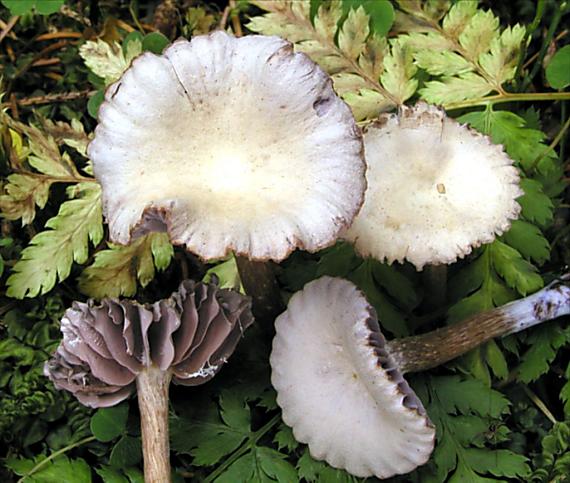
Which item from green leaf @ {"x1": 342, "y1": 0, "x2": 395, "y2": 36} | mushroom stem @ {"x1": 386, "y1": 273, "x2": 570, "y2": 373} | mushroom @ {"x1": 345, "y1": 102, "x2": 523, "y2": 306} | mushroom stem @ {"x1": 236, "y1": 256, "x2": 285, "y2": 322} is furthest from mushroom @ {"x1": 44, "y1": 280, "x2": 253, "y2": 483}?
green leaf @ {"x1": 342, "y1": 0, "x2": 395, "y2": 36}

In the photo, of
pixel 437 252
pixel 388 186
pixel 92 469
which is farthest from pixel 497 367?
pixel 92 469

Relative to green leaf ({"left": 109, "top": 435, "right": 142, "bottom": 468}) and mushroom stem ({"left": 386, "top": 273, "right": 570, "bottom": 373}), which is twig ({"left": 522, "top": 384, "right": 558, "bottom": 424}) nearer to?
mushroom stem ({"left": 386, "top": 273, "right": 570, "bottom": 373})

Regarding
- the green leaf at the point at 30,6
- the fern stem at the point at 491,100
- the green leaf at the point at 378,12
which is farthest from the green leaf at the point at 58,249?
the fern stem at the point at 491,100

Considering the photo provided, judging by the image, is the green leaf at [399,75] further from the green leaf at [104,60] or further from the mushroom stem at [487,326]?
the green leaf at [104,60]

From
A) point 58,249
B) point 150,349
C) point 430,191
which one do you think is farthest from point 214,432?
point 430,191

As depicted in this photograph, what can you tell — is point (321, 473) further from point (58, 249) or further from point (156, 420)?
point (58, 249)

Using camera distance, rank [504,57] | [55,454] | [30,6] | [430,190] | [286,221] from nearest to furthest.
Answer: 1. [286,221]
2. [430,190]
3. [55,454]
4. [504,57]
5. [30,6]
